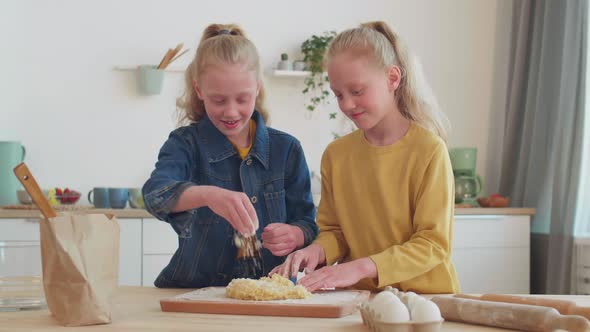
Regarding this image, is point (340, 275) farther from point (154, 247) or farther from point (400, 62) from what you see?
point (154, 247)

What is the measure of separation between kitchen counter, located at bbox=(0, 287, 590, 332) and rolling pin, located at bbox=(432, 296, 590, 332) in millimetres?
14

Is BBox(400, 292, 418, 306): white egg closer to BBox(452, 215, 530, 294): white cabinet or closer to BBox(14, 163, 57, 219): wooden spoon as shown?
BBox(14, 163, 57, 219): wooden spoon

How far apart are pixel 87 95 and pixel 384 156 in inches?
104

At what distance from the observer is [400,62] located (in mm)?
1649

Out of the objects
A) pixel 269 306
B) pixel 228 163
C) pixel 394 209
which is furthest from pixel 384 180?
pixel 269 306

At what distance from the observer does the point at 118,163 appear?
3896 millimetres

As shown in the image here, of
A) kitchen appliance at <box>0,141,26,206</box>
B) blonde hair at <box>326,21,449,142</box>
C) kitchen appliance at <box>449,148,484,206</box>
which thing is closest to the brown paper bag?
blonde hair at <box>326,21,449,142</box>

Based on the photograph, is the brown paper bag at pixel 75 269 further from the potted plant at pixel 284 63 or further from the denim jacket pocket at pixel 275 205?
the potted plant at pixel 284 63

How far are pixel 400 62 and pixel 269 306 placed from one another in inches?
28.4

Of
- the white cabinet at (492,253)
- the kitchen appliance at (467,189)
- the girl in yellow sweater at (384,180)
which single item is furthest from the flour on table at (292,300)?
the kitchen appliance at (467,189)

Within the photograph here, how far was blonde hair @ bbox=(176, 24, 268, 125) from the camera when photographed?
63.1 inches

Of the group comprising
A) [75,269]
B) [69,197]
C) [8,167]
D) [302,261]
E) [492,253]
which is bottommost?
[492,253]

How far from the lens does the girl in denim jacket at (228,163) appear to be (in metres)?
1.58

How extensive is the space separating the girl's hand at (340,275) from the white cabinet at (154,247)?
2.10 meters
